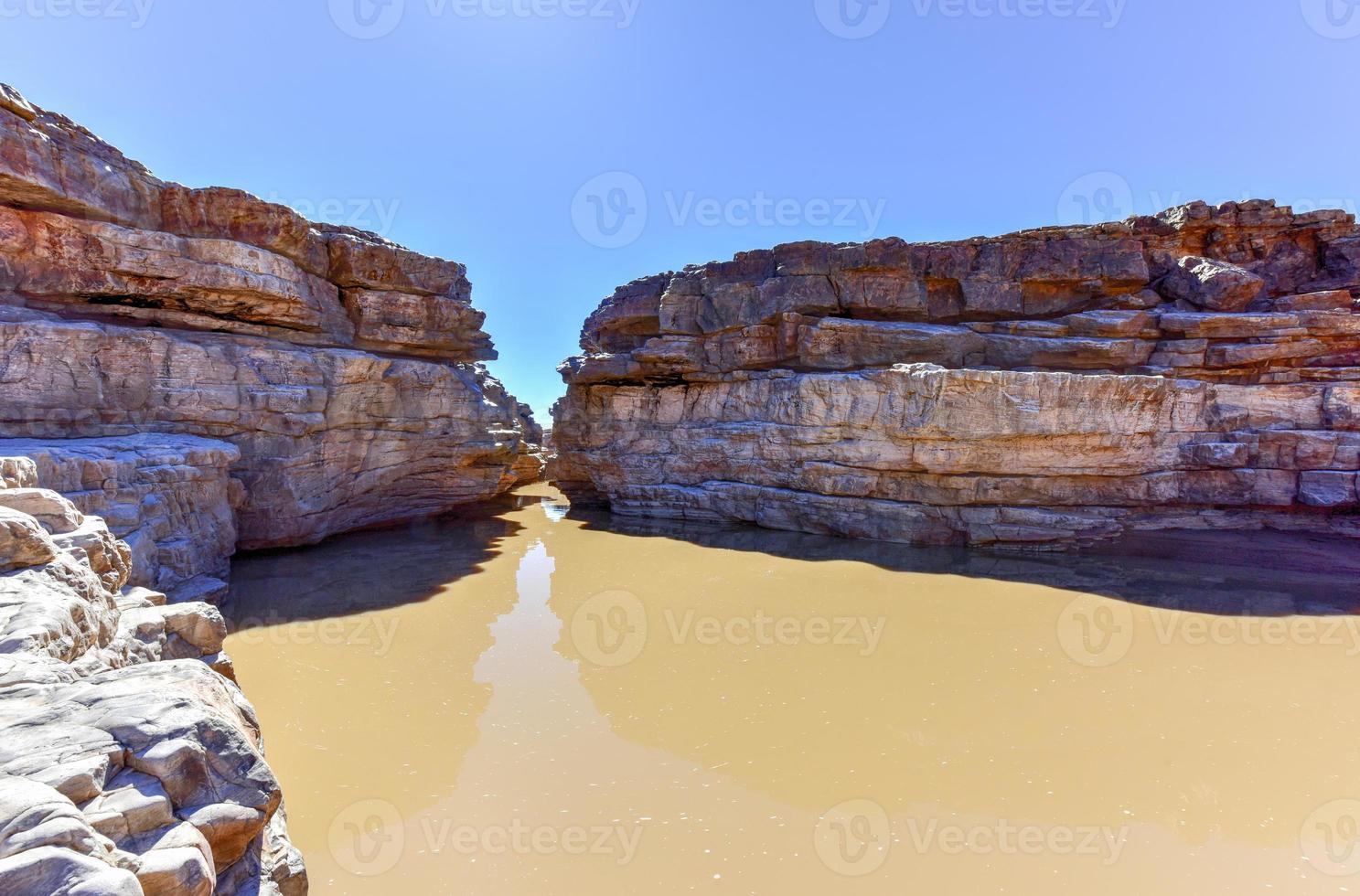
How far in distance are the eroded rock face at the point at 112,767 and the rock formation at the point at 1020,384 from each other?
13.0 m

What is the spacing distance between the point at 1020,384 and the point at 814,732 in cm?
1047

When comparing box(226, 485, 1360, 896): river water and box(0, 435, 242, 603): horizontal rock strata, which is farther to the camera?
box(0, 435, 242, 603): horizontal rock strata

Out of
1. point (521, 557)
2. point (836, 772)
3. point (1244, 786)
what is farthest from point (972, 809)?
point (521, 557)

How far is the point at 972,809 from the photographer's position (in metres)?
4.27

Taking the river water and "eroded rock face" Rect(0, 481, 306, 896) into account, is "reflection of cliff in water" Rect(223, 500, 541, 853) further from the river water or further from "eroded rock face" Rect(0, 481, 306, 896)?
"eroded rock face" Rect(0, 481, 306, 896)

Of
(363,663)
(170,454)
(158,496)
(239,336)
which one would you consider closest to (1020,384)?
(363,663)

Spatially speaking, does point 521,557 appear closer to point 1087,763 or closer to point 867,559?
point 867,559

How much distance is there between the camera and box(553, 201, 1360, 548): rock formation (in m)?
11.9

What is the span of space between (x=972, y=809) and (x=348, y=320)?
15.1 metres

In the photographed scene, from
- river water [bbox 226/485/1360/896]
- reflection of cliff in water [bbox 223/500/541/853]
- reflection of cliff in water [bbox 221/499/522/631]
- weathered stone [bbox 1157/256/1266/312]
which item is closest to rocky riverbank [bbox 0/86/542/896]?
reflection of cliff in water [bbox 221/499/522/631]

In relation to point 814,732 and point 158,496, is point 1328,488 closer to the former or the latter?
point 814,732

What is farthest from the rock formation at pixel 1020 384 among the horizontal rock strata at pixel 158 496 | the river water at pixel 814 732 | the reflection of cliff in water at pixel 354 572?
the horizontal rock strata at pixel 158 496

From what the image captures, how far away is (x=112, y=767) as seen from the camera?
7.02 feet

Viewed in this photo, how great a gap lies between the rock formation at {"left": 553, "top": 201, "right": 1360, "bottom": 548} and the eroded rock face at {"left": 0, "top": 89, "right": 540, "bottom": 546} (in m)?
6.30
